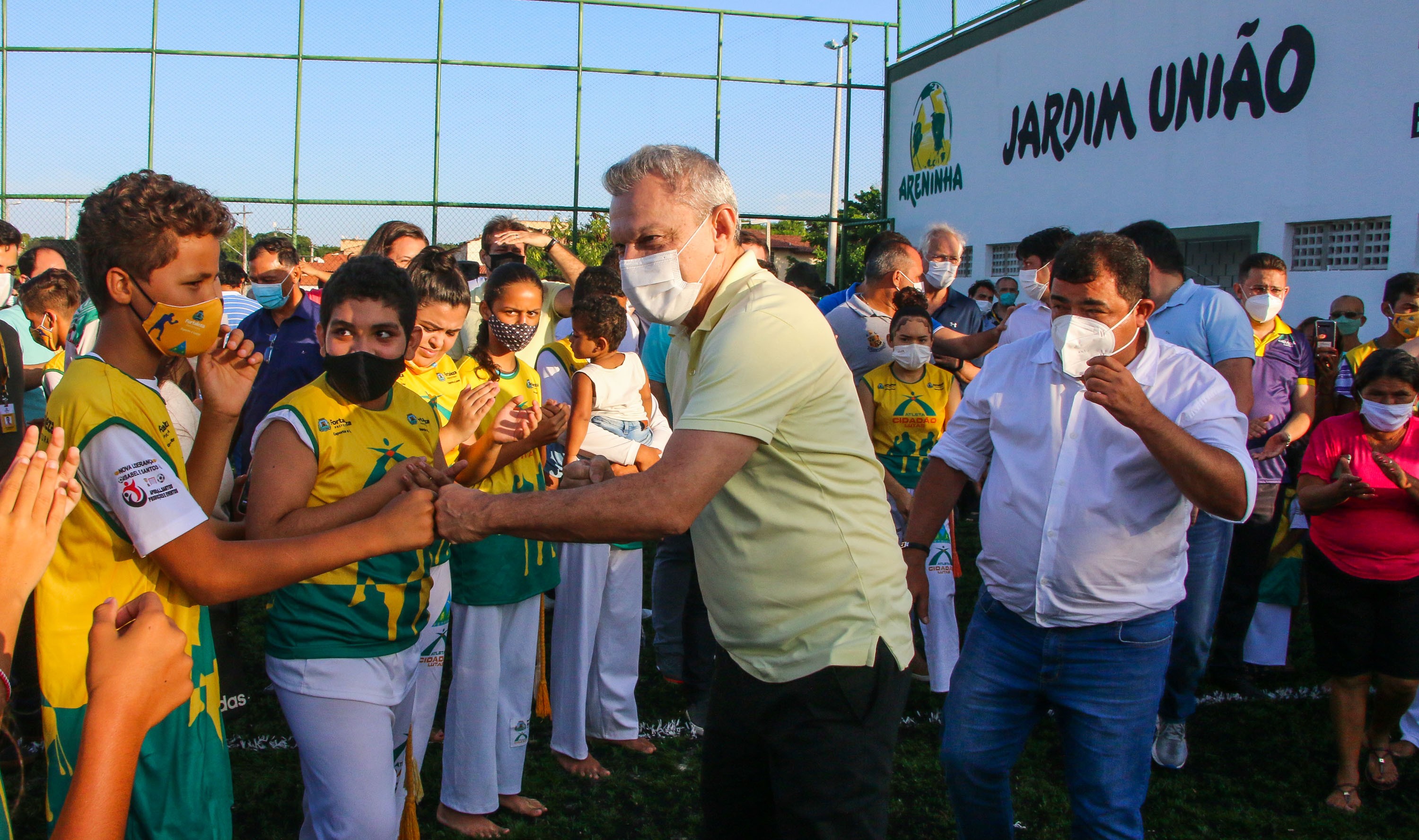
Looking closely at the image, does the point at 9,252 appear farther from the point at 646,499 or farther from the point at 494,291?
the point at 646,499

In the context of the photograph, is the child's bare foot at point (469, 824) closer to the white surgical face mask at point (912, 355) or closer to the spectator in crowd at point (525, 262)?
the spectator in crowd at point (525, 262)

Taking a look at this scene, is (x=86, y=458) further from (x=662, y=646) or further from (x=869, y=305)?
(x=869, y=305)

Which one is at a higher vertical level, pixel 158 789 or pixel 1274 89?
pixel 1274 89

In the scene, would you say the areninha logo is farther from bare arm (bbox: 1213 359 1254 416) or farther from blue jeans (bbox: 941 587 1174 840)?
blue jeans (bbox: 941 587 1174 840)

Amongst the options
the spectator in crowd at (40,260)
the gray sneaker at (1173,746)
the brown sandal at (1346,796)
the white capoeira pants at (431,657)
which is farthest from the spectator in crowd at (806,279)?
the spectator in crowd at (40,260)

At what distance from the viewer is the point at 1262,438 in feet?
17.6

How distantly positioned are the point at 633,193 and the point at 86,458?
1.28 metres

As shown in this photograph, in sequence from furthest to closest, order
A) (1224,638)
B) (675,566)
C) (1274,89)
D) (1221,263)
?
1. (1221,263)
2. (1274,89)
3. (1224,638)
4. (675,566)

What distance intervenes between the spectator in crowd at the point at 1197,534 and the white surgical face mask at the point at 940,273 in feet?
6.40

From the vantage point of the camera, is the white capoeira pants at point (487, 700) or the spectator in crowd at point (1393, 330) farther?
the spectator in crowd at point (1393, 330)

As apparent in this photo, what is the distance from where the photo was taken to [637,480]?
2.06 metres

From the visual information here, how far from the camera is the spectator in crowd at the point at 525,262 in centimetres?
585

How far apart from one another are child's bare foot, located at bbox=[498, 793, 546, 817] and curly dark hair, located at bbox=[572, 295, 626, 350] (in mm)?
1956

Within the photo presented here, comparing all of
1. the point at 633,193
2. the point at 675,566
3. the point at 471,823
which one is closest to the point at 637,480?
the point at 633,193
